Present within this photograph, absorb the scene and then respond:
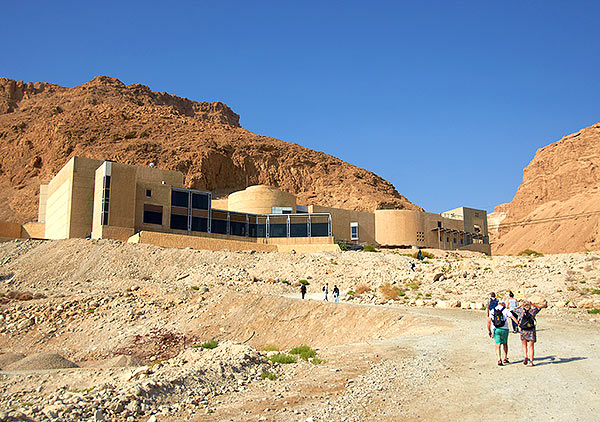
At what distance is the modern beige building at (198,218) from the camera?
44844mm

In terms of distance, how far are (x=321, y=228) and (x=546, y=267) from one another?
94.4ft

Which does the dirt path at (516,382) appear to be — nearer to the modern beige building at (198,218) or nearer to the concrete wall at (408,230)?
the modern beige building at (198,218)

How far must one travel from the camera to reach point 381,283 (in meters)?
33.5

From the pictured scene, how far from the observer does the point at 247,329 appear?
942 inches

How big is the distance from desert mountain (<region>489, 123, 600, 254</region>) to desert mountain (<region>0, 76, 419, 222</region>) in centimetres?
2699

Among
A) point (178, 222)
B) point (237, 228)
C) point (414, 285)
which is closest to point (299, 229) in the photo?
point (237, 228)

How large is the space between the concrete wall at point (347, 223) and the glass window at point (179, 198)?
16743 mm

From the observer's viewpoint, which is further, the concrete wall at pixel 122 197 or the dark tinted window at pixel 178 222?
the dark tinted window at pixel 178 222

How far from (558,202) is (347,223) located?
6981cm

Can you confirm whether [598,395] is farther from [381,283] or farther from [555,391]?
[381,283]

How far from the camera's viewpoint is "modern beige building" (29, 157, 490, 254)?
147 feet

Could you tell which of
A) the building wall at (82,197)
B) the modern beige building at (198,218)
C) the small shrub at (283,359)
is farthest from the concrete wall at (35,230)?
the small shrub at (283,359)

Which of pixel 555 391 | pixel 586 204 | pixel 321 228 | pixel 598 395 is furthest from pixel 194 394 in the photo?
pixel 586 204

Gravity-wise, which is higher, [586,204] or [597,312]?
[586,204]
